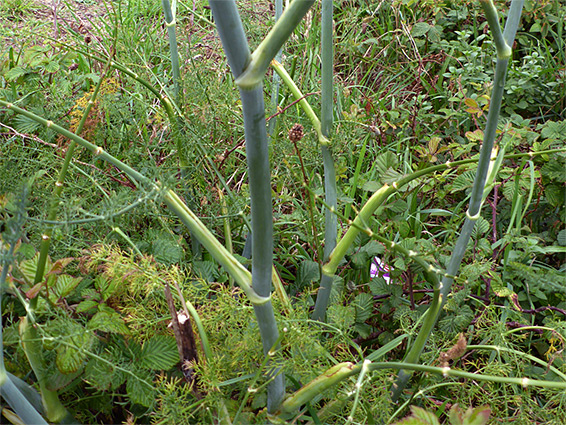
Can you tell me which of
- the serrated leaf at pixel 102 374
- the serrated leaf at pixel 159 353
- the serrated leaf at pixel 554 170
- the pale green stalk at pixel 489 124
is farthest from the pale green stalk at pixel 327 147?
the serrated leaf at pixel 554 170

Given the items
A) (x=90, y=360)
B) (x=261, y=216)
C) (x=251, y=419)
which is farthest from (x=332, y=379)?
(x=90, y=360)

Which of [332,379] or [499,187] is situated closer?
[332,379]

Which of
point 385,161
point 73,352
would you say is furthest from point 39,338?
point 385,161

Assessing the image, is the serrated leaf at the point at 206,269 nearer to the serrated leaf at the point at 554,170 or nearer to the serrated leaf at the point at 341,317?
the serrated leaf at the point at 341,317

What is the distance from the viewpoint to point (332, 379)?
903 mm

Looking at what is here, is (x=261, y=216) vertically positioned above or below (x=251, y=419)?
above

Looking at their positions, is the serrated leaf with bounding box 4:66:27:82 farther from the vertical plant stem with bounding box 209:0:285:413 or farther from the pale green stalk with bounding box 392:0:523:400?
the pale green stalk with bounding box 392:0:523:400

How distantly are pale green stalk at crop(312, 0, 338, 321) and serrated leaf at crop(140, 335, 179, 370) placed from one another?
1.21ft

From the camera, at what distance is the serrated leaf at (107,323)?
0.97 metres

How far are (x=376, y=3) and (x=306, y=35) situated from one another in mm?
504

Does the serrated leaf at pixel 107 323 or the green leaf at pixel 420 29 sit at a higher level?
the green leaf at pixel 420 29

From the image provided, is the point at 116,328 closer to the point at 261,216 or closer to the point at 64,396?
the point at 64,396

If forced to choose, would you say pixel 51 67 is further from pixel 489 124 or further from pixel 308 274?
pixel 489 124

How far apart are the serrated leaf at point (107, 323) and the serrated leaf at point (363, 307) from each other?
0.57m
